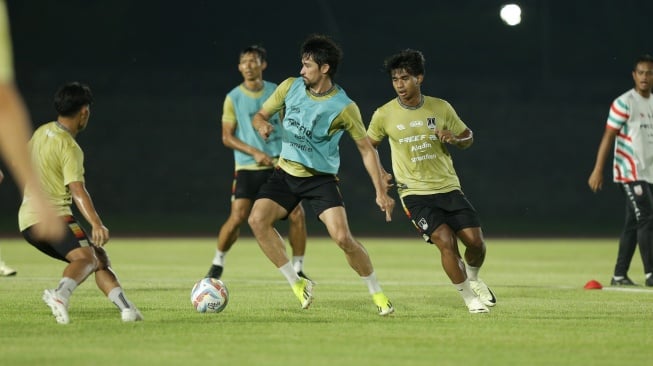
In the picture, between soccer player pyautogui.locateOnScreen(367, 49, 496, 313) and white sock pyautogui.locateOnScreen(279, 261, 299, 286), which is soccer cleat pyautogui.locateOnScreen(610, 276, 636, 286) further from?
white sock pyautogui.locateOnScreen(279, 261, 299, 286)

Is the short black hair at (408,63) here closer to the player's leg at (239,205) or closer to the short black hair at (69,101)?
the short black hair at (69,101)

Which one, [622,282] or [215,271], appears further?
[622,282]

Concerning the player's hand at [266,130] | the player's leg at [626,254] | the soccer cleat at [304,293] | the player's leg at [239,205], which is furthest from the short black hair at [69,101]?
the player's leg at [626,254]

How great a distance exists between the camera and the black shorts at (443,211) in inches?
365

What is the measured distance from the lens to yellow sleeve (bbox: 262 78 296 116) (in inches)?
365

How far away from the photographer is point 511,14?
3155 cm

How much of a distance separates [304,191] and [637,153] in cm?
456

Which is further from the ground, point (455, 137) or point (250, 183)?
point (455, 137)

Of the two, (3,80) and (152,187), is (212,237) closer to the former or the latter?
(152,187)

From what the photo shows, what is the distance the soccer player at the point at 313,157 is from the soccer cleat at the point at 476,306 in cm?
79

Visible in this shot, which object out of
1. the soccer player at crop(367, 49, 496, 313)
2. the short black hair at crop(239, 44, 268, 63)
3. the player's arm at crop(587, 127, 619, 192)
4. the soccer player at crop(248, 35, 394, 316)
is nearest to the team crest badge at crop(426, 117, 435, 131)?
the soccer player at crop(367, 49, 496, 313)

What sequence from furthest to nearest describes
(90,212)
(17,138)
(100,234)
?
(90,212), (100,234), (17,138)

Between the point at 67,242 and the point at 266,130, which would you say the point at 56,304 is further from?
the point at 266,130

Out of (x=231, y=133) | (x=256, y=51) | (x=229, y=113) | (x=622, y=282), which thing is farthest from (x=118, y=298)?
(x=622, y=282)
